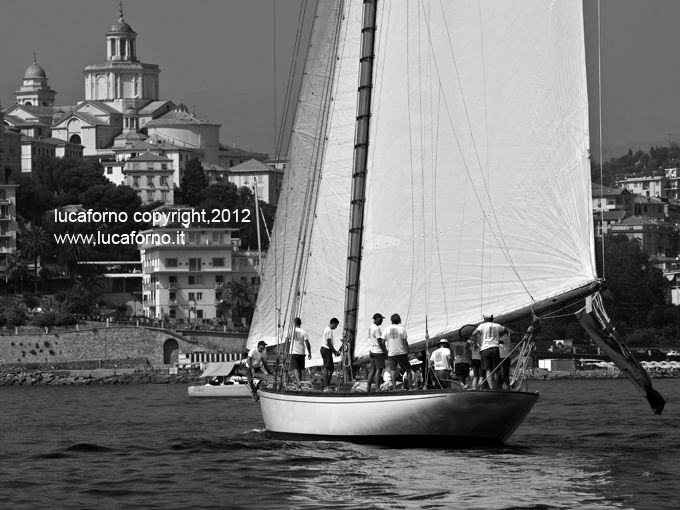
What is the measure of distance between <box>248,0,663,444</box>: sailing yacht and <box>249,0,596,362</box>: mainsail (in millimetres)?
22

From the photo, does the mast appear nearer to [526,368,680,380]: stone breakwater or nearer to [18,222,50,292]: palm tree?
[526,368,680,380]: stone breakwater

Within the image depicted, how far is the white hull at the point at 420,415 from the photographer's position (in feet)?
80.1

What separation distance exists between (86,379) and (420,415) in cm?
6975

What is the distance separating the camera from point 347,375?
86.5 ft

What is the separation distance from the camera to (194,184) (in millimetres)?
172500

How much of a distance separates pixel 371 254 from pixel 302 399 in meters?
2.68

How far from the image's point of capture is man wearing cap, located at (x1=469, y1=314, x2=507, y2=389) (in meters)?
24.6

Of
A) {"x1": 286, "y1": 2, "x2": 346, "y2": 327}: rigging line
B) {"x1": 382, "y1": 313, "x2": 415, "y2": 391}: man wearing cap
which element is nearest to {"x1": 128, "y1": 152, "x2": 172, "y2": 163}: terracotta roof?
{"x1": 286, "y1": 2, "x2": 346, "y2": 327}: rigging line

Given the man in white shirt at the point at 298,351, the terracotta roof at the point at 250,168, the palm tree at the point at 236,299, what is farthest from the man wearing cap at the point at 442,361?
the terracotta roof at the point at 250,168

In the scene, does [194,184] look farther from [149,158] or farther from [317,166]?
[317,166]

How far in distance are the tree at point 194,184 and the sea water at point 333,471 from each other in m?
138

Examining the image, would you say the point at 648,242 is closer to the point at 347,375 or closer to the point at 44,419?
the point at 44,419

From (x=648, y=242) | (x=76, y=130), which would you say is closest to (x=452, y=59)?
(x=648, y=242)

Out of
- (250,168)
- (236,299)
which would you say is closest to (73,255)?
(236,299)
